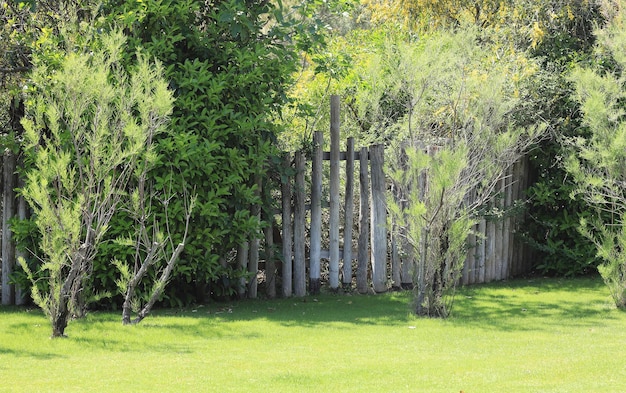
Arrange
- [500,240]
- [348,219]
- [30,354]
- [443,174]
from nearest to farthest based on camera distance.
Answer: [30,354] < [443,174] < [348,219] < [500,240]

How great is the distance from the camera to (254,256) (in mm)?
12234

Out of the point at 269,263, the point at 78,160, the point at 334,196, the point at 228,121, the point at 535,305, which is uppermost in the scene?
the point at 228,121

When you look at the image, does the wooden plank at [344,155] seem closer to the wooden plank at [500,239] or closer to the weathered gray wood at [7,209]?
the wooden plank at [500,239]

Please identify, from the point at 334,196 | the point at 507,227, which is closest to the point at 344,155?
the point at 334,196

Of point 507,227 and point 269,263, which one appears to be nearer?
point 269,263

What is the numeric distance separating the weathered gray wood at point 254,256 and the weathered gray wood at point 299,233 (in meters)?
0.56

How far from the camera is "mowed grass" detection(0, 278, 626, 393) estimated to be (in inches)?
263

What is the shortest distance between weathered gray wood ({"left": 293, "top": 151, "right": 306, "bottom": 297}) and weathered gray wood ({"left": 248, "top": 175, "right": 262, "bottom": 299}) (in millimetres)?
556

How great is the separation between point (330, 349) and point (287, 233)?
4.25 m

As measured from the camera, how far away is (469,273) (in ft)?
45.8

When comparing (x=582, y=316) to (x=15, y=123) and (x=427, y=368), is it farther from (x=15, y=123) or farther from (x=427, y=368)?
(x=15, y=123)

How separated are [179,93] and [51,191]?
193 centimetres

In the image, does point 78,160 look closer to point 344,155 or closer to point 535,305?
point 344,155

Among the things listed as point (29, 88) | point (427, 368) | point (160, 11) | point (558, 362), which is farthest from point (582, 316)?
point (29, 88)
